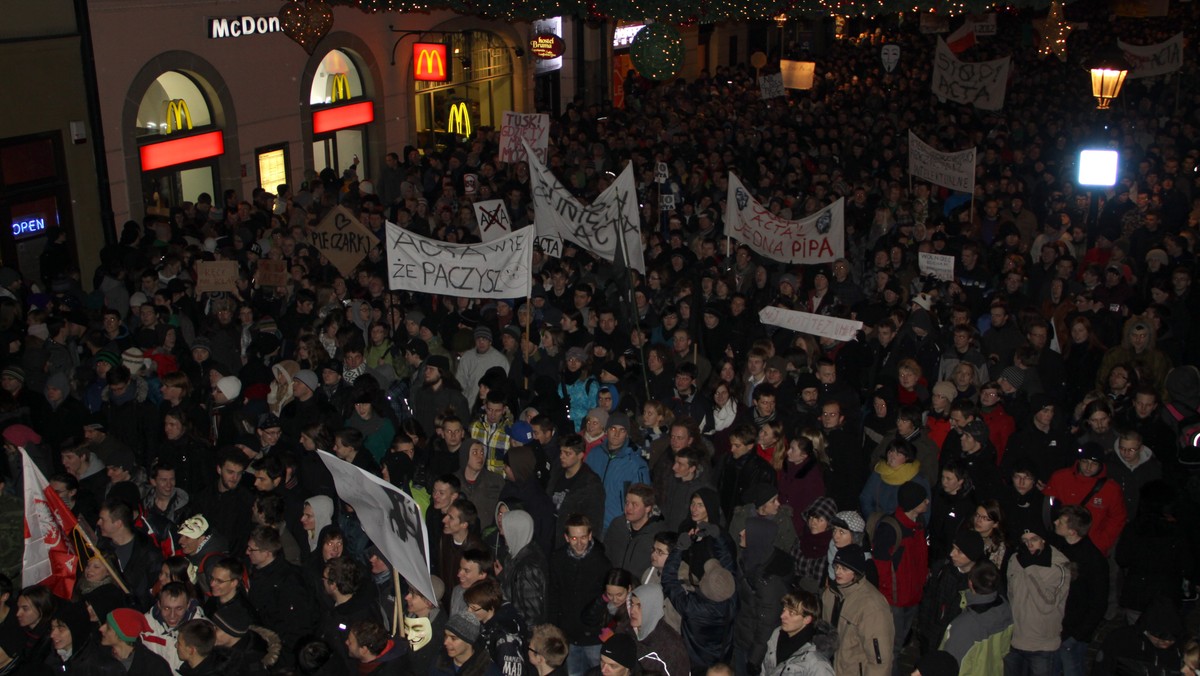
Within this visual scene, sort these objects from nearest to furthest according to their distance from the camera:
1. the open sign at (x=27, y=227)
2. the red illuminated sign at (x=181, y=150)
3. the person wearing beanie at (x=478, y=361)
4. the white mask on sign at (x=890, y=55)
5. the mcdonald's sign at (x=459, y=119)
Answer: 1. the person wearing beanie at (x=478, y=361)
2. the open sign at (x=27, y=227)
3. the red illuminated sign at (x=181, y=150)
4. the mcdonald's sign at (x=459, y=119)
5. the white mask on sign at (x=890, y=55)

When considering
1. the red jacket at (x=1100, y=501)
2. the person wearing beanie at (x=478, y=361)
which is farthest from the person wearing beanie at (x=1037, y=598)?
the person wearing beanie at (x=478, y=361)

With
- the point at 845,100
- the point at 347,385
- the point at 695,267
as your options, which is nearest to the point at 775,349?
the point at 695,267

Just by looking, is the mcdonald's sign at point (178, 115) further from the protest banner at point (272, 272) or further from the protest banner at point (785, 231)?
the protest banner at point (785, 231)

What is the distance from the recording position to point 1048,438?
8.66 meters

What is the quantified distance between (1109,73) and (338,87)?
14587 millimetres

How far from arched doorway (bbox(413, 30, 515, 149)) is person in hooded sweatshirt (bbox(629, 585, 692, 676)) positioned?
71.4ft

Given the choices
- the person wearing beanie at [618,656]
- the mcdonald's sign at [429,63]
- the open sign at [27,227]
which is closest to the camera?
the person wearing beanie at [618,656]

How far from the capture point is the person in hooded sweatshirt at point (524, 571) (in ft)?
22.6

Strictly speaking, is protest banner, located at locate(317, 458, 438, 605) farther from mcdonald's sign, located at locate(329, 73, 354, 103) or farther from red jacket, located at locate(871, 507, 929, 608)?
mcdonald's sign, located at locate(329, 73, 354, 103)

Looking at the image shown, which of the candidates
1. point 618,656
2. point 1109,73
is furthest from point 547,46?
point 618,656

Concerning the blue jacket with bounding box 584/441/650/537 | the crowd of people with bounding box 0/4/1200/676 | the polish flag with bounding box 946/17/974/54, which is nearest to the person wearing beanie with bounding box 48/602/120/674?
the crowd of people with bounding box 0/4/1200/676

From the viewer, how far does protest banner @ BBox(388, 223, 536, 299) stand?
10961 mm

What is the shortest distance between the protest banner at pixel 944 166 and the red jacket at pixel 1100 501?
8.27m

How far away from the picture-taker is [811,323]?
10.9 meters
